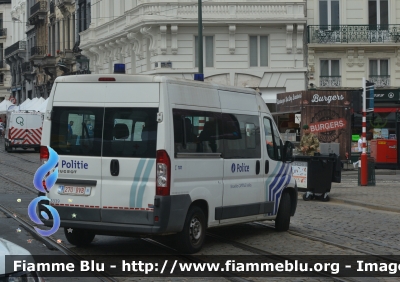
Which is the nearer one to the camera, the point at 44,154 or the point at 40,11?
the point at 44,154

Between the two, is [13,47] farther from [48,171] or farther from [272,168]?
[48,171]

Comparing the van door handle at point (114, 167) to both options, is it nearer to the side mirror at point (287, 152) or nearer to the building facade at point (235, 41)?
the side mirror at point (287, 152)

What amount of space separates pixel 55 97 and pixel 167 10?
26263 mm

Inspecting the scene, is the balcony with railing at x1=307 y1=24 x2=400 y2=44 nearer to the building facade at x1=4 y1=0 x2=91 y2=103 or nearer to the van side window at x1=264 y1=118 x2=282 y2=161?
the building facade at x1=4 y1=0 x2=91 y2=103

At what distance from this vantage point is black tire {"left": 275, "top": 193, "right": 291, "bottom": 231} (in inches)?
491

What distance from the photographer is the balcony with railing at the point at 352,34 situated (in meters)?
36.3

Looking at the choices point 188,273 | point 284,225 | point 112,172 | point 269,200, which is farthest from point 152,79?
point 284,225

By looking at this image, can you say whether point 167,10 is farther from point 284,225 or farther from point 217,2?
point 284,225

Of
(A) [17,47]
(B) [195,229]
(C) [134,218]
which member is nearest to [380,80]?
(B) [195,229]

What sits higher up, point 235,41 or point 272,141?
point 235,41

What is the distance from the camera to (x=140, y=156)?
9422mm

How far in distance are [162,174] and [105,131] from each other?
1018mm

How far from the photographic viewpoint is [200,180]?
10.0 m

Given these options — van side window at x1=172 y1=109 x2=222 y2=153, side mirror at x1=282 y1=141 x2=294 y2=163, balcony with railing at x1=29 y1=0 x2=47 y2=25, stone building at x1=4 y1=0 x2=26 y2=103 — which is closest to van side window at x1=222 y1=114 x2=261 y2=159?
van side window at x1=172 y1=109 x2=222 y2=153
